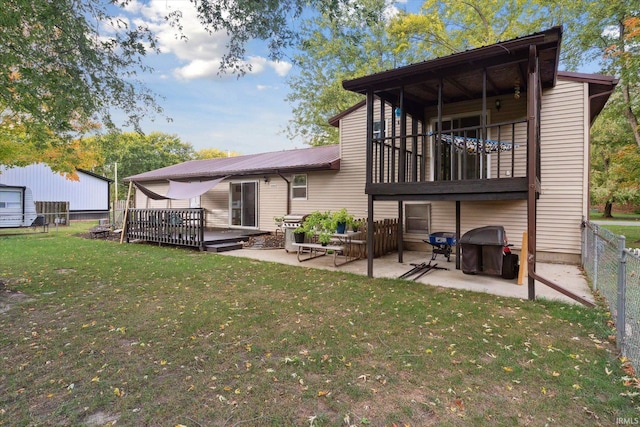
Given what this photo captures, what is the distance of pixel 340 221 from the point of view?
8055 mm

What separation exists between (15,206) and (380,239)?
20505 mm

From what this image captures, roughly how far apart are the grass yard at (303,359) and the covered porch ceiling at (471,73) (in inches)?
148

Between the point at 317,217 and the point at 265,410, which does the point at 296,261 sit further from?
the point at 265,410

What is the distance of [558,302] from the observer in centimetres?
473

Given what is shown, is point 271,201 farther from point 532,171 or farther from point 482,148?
point 532,171

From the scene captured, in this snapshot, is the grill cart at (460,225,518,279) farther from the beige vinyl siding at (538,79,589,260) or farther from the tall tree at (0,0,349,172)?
the tall tree at (0,0,349,172)

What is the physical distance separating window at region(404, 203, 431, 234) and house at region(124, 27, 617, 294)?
0.09 ft

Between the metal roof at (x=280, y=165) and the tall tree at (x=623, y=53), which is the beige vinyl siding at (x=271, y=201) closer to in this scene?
the metal roof at (x=280, y=165)

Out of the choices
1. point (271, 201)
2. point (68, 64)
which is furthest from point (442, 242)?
point (68, 64)

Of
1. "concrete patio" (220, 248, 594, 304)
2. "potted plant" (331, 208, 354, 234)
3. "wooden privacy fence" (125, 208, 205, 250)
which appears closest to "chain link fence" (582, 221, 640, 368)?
"concrete patio" (220, 248, 594, 304)

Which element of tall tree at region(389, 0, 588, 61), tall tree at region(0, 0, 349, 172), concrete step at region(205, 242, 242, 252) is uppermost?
tall tree at region(389, 0, 588, 61)

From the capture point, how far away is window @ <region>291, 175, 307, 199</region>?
11.8 meters

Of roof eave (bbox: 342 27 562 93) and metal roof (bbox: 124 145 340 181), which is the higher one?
roof eave (bbox: 342 27 562 93)

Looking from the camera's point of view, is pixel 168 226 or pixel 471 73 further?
pixel 168 226
